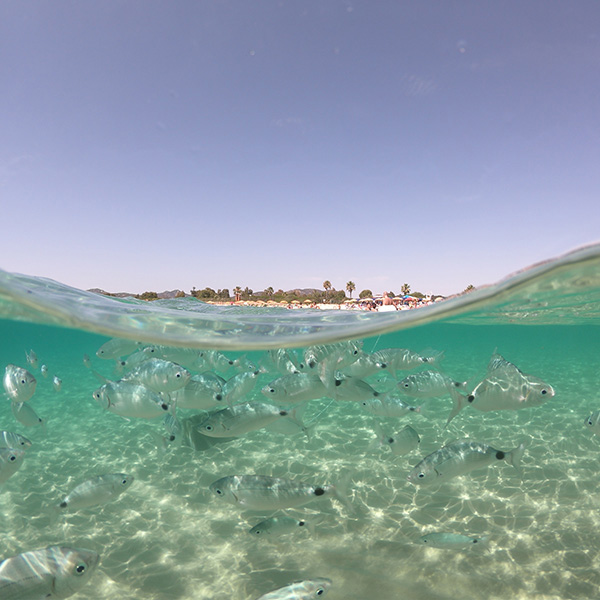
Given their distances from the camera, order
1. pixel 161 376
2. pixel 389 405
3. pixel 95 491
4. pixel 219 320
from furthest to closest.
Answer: pixel 219 320
pixel 389 405
pixel 161 376
pixel 95 491

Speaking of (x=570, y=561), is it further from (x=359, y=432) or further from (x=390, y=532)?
(x=359, y=432)

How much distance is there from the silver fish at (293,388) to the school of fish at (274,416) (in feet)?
0.05

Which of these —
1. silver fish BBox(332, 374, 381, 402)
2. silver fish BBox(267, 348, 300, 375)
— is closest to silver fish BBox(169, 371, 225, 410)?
silver fish BBox(267, 348, 300, 375)

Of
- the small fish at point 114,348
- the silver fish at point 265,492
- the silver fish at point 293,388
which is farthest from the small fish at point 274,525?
the small fish at point 114,348

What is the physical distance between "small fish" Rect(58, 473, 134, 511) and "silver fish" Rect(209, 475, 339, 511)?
1.47 metres

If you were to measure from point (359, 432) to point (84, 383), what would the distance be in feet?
61.4

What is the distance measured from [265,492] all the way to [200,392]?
1.92 metres

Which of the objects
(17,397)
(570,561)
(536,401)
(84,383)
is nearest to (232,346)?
(17,397)

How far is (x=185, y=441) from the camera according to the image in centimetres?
963

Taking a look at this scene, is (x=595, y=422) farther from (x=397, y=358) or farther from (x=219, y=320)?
(x=219, y=320)

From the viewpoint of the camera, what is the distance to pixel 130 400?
540cm

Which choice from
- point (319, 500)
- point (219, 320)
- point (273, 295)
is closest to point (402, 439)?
point (319, 500)

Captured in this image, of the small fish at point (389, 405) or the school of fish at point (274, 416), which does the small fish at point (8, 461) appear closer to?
the school of fish at point (274, 416)

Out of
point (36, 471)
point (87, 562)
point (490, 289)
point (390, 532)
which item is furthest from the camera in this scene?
point (36, 471)
